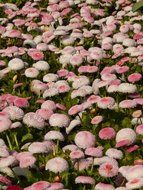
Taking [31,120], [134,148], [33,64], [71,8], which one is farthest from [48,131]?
[71,8]

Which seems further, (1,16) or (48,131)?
(1,16)

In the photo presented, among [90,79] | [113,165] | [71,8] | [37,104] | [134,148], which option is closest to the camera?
[113,165]

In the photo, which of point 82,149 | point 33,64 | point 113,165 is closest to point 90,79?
point 33,64

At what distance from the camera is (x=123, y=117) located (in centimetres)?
500

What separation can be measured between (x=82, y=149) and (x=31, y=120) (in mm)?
597

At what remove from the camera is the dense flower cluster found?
407 centimetres

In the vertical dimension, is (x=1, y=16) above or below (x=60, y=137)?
below

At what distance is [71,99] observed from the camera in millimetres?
5430

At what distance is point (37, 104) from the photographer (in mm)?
5418

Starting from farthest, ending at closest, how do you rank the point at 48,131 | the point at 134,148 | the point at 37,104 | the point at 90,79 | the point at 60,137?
the point at 90,79, the point at 37,104, the point at 48,131, the point at 60,137, the point at 134,148

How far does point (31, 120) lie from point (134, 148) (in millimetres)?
984

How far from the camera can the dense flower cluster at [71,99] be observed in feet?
13.4

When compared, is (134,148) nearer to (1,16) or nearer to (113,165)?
(113,165)

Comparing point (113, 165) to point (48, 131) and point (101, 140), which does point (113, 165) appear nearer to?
point (101, 140)
